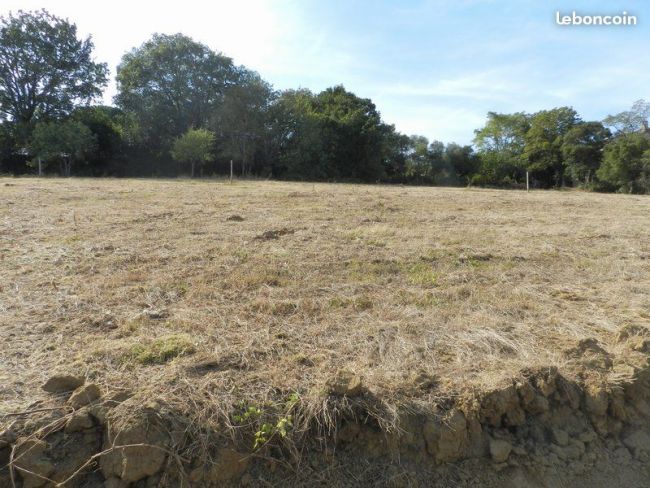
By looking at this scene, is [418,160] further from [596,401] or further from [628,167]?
[596,401]

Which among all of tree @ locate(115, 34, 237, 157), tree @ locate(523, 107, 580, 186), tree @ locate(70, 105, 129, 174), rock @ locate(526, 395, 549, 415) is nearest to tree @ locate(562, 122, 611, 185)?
tree @ locate(523, 107, 580, 186)

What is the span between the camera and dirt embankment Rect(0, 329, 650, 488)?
176 centimetres

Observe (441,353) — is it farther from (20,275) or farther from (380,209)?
(380,209)

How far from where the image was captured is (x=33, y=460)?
5.53 ft

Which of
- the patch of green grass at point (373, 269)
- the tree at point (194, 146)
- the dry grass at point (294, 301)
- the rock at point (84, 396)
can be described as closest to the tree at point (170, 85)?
the tree at point (194, 146)

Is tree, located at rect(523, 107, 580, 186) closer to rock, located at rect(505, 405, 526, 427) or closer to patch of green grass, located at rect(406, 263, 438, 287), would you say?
patch of green grass, located at rect(406, 263, 438, 287)

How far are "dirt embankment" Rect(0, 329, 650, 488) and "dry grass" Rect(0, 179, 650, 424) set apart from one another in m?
0.14

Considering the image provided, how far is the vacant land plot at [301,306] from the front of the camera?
223 centimetres

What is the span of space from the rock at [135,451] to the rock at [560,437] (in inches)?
78.6

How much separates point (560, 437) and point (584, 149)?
32.7m

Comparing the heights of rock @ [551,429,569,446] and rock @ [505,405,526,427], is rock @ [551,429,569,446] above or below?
below

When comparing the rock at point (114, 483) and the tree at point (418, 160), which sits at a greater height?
the tree at point (418, 160)

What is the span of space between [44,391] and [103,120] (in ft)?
85.9

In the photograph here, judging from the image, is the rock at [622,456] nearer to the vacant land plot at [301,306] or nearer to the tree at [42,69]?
the vacant land plot at [301,306]
